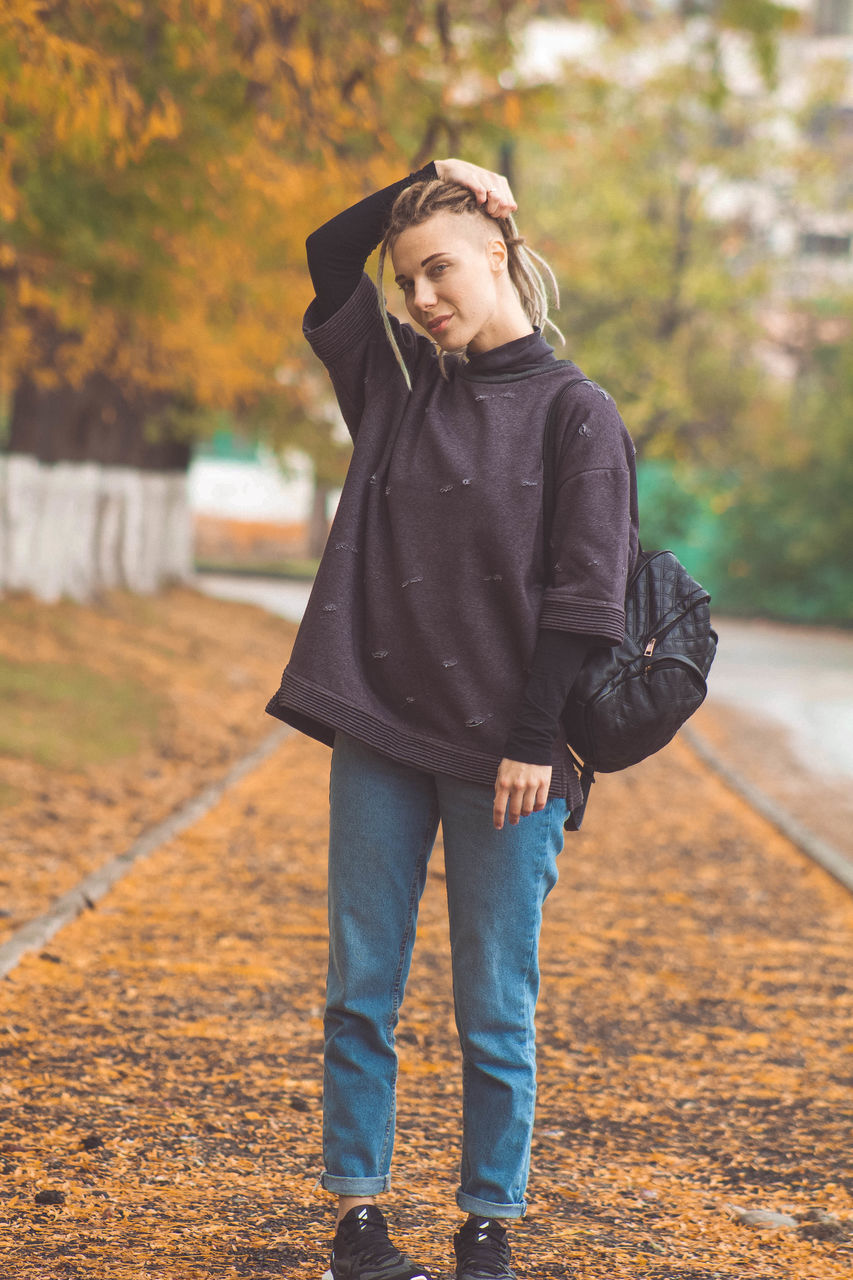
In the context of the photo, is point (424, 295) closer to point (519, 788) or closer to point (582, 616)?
point (582, 616)

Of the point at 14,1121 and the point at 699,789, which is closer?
the point at 14,1121

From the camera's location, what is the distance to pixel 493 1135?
2.91 meters

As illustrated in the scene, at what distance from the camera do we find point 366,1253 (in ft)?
9.57

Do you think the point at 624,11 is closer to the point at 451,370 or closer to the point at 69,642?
the point at 69,642

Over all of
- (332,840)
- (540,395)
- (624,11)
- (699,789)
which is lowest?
(699,789)

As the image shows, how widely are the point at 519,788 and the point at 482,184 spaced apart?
3.70 feet

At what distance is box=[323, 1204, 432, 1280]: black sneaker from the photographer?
114 inches

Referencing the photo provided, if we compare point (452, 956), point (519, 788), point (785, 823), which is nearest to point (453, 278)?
point (519, 788)

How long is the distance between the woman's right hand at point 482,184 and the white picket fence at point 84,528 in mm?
12062

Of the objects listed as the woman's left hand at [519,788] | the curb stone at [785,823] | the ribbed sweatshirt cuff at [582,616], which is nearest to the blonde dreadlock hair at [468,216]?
the ribbed sweatshirt cuff at [582,616]

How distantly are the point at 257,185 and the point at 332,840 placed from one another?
6651mm

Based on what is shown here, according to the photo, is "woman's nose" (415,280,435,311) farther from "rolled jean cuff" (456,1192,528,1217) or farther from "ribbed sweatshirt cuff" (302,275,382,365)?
"rolled jean cuff" (456,1192,528,1217)

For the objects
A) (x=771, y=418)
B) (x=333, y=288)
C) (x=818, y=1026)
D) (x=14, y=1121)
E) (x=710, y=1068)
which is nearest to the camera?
(x=333, y=288)

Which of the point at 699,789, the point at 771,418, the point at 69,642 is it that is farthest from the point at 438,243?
the point at 771,418
